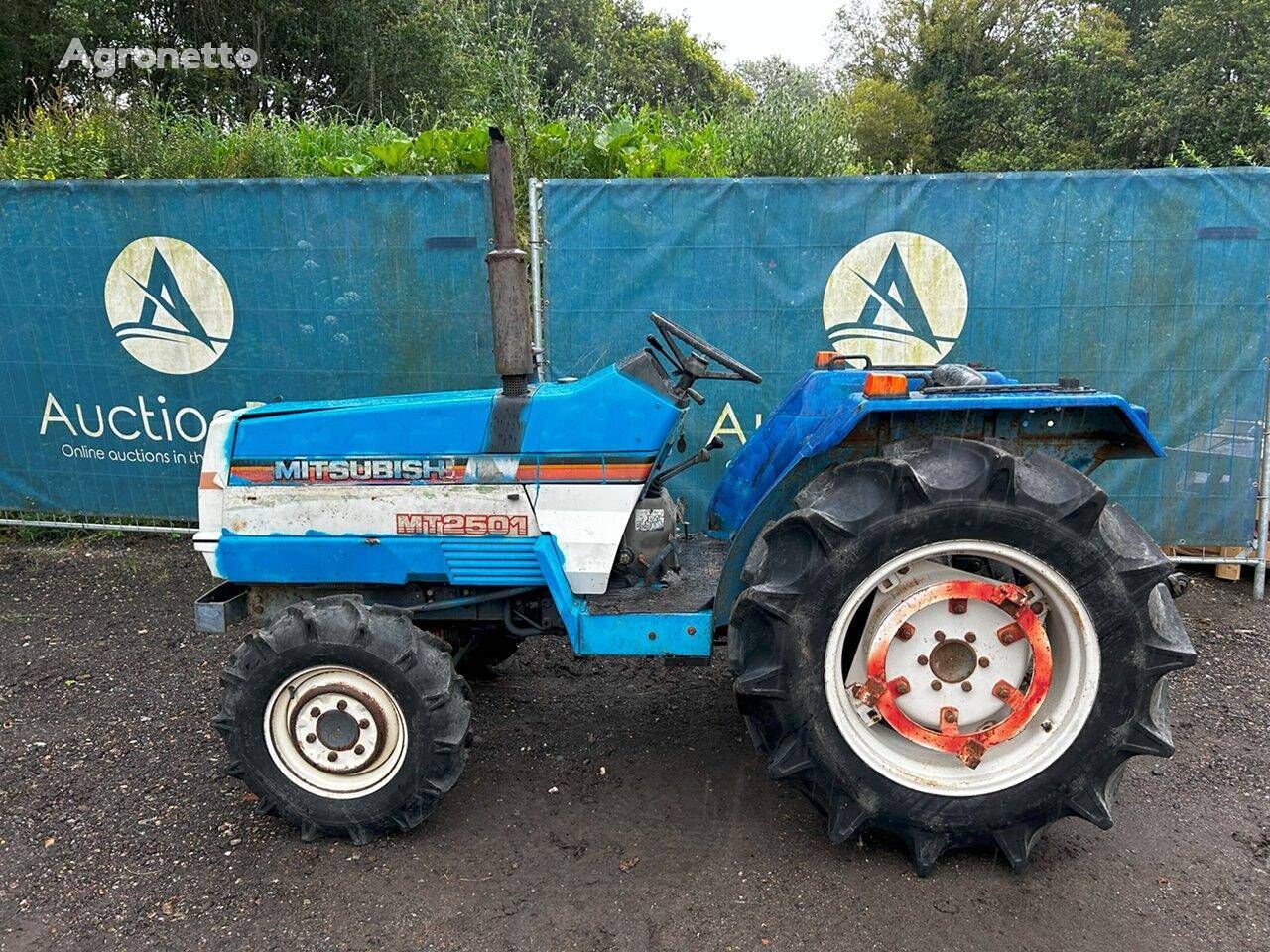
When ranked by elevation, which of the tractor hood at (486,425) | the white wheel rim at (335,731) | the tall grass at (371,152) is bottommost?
the white wheel rim at (335,731)

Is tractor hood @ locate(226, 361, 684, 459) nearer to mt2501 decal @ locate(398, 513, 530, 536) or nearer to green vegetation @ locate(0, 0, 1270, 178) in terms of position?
mt2501 decal @ locate(398, 513, 530, 536)

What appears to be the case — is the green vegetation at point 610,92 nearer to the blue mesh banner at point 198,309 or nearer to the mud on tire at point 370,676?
the blue mesh banner at point 198,309

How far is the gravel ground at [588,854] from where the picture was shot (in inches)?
96.6

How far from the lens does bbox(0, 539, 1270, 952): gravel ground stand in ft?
8.05

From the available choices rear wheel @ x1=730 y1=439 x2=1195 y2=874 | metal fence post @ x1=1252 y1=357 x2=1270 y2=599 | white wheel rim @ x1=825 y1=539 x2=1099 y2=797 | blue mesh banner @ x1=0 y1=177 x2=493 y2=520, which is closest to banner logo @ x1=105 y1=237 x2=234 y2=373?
blue mesh banner @ x1=0 y1=177 x2=493 y2=520

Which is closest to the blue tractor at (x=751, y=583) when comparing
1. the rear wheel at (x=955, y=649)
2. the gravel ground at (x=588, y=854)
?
the rear wheel at (x=955, y=649)

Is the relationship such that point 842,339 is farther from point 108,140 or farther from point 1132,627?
point 108,140

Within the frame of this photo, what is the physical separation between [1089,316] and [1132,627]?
3.03 meters

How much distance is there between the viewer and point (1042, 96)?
971 inches

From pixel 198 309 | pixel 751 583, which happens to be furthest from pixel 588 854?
pixel 198 309

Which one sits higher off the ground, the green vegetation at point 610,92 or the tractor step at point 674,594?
the green vegetation at point 610,92

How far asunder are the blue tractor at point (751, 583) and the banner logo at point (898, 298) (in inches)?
72.4

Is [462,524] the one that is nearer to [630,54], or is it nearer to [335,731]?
[335,731]

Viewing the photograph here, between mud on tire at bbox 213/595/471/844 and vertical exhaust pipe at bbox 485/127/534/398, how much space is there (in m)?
0.90
